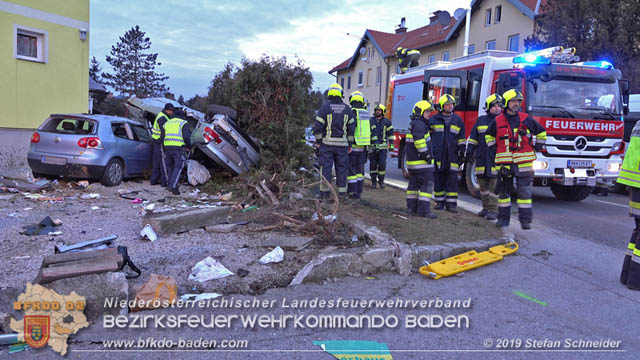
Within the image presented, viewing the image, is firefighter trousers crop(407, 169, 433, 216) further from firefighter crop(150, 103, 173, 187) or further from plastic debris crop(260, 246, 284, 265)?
firefighter crop(150, 103, 173, 187)

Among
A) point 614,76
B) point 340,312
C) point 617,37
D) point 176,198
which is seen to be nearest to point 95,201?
point 176,198

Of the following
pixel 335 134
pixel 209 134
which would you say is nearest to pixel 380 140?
pixel 335 134

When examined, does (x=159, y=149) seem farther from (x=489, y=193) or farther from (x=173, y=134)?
(x=489, y=193)

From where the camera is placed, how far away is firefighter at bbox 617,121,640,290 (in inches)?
176

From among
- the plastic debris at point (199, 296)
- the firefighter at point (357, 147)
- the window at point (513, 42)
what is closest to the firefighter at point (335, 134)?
the firefighter at point (357, 147)

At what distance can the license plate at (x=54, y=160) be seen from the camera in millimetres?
8742

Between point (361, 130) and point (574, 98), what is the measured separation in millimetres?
4177

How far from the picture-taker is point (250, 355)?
3027 millimetres

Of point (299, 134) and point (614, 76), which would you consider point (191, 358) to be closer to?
point (299, 134)

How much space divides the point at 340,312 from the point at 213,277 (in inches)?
48.5

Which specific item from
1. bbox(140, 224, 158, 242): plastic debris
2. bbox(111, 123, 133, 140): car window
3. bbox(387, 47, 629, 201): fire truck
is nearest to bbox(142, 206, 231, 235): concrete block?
bbox(140, 224, 158, 242): plastic debris

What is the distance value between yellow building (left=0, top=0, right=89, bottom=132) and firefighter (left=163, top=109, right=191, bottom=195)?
701 centimetres

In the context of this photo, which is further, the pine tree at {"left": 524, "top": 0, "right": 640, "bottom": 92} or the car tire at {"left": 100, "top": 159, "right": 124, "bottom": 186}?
the pine tree at {"left": 524, "top": 0, "right": 640, "bottom": 92}

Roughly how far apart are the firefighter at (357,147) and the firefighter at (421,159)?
153cm
